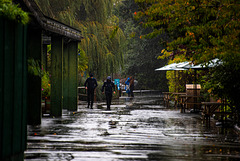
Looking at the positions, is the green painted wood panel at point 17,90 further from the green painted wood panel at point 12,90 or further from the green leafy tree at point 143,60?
the green leafy tree at point 143,60

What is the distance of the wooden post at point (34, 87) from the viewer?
14.7 m

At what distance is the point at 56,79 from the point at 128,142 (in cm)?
811

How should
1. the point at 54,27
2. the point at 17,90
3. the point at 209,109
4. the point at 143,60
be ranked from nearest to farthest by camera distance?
the point at 17,90 → the point at 209,109 → the point at 54,27 → the point at 143,60

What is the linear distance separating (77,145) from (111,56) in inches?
A: 834

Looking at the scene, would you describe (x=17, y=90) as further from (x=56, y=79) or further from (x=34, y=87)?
(x=56, y=79)

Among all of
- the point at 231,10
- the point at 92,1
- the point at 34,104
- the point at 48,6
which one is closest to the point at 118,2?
the point at 92,1

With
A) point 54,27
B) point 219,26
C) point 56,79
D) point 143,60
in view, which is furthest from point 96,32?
point 143,60

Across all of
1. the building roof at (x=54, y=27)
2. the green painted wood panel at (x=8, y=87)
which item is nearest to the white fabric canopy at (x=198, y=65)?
the building roof at (x=54, y=27)

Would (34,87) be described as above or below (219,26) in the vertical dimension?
below

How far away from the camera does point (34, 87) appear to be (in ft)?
48.7

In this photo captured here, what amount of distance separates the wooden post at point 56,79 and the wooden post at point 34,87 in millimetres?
2987

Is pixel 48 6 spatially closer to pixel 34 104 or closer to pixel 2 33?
pixel 34 104

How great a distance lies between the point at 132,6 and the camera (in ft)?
138

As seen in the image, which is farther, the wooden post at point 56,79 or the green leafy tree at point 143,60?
the green leafy tree at point 143,60
